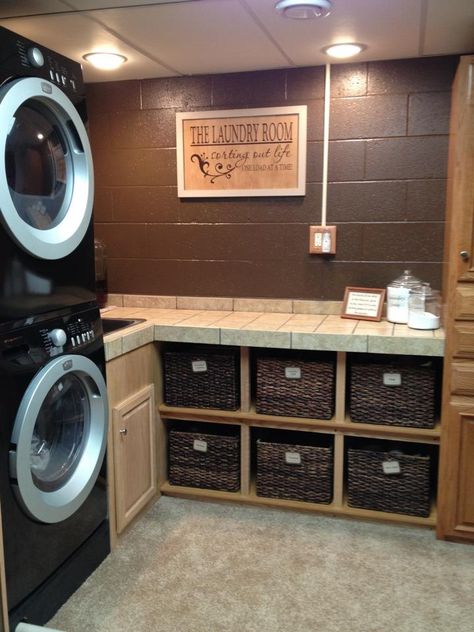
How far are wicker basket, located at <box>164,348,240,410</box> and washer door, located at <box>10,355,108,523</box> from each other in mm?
647

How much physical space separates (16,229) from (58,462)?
87cm

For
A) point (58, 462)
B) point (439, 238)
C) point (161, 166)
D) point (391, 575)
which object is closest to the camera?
point (58, 462)

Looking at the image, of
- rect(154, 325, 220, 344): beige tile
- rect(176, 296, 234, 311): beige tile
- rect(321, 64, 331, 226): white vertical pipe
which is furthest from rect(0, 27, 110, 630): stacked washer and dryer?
rect(321, 64, 331, 226): white vertical pipe

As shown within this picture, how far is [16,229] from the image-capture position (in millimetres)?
1687

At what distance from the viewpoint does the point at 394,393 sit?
2588mm

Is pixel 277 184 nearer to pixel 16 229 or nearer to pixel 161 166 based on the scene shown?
pixel 161 166

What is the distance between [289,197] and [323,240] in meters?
0.29

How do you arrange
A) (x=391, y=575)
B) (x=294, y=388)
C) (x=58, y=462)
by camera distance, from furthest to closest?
(x=294, y=388) → (x=391, y=575) → (x=58, y=462)

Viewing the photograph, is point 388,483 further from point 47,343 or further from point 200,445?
point 47,343

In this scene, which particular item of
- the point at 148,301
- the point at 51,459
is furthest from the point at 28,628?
the point at 148,301

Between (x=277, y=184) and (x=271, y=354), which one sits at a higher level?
(x=277, y=184)

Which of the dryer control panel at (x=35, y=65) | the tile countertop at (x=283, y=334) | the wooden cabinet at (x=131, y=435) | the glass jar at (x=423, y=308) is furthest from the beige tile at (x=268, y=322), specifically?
the dryer control panel at (x=35, y=65)

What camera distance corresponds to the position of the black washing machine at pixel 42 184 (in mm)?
1681

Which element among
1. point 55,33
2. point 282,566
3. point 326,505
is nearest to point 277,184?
point 55,33
